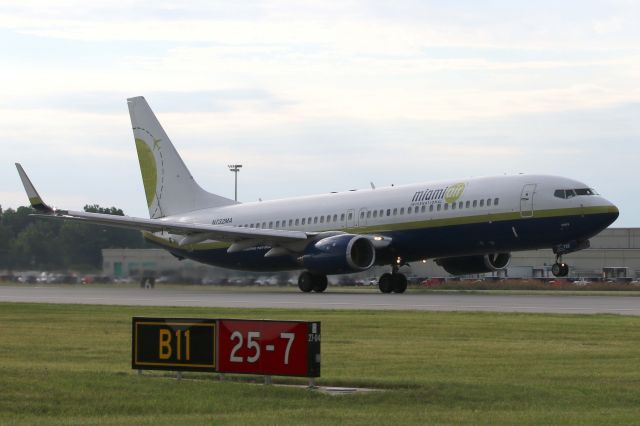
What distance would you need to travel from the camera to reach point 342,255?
5056cm

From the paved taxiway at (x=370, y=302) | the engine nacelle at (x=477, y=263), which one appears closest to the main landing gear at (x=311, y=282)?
the engine nacelle at (x=477, y=263)

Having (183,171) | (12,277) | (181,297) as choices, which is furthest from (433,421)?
(12,277)

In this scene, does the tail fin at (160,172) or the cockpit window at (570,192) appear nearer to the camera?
the cockpit window at (570,192)

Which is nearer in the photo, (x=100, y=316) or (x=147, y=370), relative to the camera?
(x=147, y=370)

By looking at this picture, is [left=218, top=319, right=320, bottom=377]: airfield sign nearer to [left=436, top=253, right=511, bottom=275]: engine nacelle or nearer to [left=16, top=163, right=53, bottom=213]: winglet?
[left=16, top=163, right=53, bottom=213]: winglet

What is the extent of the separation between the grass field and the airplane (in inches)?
709

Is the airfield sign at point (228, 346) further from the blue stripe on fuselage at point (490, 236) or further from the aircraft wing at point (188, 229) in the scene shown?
the aircraft wing at point (188, 229)

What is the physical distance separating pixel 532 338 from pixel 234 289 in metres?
35.3

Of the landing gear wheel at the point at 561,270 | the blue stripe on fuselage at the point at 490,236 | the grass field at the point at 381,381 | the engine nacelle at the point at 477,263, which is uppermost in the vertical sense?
the blue stripe on fuselage at the point at 490,236

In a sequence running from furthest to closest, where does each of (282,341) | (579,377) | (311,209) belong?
1. (311,209)
2. (579,377)
3. (282,341)

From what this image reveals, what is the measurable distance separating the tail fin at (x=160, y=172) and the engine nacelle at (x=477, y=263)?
14.3 m

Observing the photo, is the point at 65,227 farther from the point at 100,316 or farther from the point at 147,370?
the point at 147,370

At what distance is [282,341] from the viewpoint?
1741 centimetres

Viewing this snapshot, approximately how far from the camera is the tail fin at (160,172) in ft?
208
